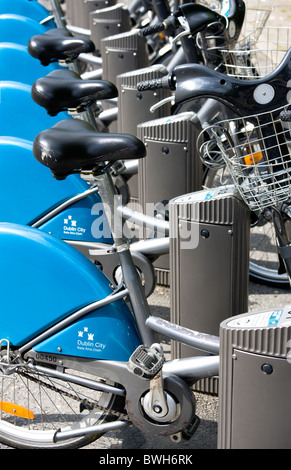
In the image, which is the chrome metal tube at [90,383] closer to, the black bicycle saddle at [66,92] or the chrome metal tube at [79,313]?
the chrome metal tube at [79,313]

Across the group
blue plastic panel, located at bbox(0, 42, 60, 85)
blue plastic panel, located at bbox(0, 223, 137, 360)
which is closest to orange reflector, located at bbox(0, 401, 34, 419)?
blue plastic panel, located at bbox(0, 223, 137, 360)

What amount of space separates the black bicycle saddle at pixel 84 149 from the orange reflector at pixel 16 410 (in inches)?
38.5

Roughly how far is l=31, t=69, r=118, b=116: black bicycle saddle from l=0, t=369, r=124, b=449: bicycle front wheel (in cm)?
103

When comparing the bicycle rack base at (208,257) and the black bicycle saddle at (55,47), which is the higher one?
the black bicycle saddle at (55,47)

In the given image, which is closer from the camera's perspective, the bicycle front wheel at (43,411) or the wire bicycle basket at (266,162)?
the wire bicycle basket at (266,162)

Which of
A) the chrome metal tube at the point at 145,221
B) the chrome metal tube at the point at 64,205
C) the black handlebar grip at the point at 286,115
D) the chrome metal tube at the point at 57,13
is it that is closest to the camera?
the black handlebar grip at the point at 286,115

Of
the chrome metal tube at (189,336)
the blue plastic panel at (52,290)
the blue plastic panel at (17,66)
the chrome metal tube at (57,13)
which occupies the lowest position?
the chrome metal tube at (189,336)

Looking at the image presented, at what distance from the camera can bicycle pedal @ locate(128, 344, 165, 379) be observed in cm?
251

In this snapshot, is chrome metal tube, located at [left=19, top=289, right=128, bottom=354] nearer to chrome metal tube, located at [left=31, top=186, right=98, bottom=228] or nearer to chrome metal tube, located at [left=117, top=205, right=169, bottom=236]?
chrome metal tube, located at [left=31, top=186, right=98, bottom=228]

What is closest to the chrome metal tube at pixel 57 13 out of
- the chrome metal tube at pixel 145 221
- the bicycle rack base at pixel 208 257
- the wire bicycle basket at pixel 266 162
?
the chrome metal tube at pixel 145 221

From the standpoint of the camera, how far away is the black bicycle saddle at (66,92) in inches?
115

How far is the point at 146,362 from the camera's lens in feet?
8.29

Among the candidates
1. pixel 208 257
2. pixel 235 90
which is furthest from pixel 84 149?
pixel 208 257

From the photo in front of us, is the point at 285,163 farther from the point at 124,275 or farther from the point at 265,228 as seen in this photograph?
the point at 265,228
